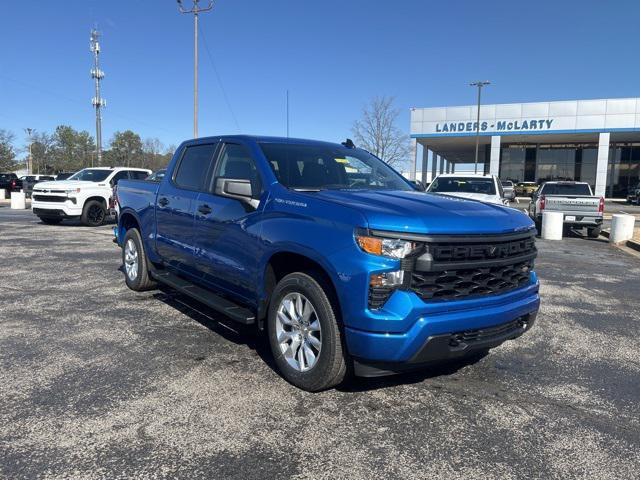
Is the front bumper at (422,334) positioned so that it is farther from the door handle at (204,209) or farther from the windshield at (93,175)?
the windshield at (93,175)

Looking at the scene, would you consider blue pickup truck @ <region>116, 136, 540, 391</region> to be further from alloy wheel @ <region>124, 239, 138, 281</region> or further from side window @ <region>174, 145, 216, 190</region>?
alloy wheel @ <region>124, 239, 138, 281</region>

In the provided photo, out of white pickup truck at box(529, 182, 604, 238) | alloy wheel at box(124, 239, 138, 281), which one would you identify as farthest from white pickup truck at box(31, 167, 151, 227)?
white pickup truck at box(529, 182, 604, 238)

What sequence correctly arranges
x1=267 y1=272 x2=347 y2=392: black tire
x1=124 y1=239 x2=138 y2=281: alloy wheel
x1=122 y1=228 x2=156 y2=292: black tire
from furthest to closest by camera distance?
x1=124 y1=239 x2=138 y2=281: alloy wheel → x1=122 y1=228 x2=156 y2=292: black tire → x1=267 y1=272 x2=347 y2=392: black tire

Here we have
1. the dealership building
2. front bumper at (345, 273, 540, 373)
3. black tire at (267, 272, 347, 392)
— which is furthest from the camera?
the dealership building

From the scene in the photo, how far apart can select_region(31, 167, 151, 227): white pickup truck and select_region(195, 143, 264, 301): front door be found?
1086 cm

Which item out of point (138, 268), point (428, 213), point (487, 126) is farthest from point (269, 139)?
point (487, 126)

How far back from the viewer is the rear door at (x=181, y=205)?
5.13 metres

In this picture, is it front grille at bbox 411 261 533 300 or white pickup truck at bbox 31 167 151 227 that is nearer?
front grille at bbox 411 261 533 300

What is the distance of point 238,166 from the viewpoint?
4711 mm

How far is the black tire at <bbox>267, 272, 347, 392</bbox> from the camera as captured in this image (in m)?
3.46

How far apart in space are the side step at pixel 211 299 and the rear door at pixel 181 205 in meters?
0.16

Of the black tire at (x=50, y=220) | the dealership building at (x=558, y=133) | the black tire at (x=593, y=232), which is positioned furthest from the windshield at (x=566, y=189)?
the dealership building at (x=558, y=133)

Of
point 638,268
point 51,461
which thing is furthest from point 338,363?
point 638,268

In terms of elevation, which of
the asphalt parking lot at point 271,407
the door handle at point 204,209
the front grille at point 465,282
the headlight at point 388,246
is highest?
the door handle at point 204,209
